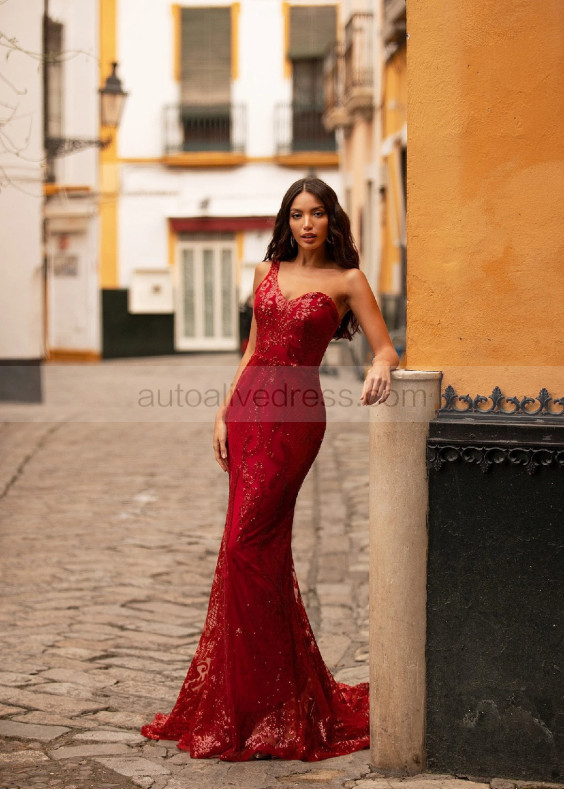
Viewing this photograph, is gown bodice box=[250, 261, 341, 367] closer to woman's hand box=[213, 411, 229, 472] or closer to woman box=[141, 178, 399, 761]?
woman box=[141, 178, 399, 761]

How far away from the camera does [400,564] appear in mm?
3889

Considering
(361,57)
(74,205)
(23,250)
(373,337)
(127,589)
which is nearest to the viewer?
(373,337)

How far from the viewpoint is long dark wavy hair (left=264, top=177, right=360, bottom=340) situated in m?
4.16

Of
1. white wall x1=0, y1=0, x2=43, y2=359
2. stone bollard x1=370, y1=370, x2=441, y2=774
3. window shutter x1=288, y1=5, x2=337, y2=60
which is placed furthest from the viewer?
window shutter x1=288, y1=5, x2=337, y2=60

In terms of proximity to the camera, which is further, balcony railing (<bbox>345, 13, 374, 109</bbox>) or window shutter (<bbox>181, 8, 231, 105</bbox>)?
window shutter (<bbox>181, 8, 231, 105</bbox>)

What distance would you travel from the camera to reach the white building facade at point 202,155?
88.6 feet

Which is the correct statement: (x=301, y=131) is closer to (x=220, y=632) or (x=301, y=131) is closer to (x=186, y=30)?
(x=186, y=30)

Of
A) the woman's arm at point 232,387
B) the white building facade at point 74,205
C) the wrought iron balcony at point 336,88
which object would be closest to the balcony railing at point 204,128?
the white building facade at point 74,205

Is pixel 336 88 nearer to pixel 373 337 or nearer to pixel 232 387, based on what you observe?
pixel 232 387

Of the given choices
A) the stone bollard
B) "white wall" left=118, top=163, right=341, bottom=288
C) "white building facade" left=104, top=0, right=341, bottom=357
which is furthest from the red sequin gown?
"white wall" left=118, top=163, right=341, bottom=288

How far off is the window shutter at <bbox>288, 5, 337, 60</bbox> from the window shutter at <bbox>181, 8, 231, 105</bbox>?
1382mm

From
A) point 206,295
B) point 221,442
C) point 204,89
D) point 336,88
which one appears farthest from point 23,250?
point 204,89

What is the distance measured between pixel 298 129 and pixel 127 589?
21736 millimetres

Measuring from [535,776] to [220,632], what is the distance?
1.14 m
